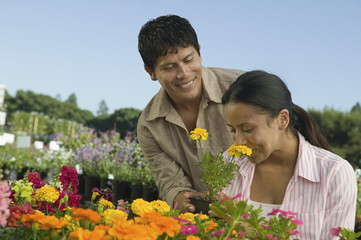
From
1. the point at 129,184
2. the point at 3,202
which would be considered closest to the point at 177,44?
the point at 3,202

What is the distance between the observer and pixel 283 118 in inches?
70.2

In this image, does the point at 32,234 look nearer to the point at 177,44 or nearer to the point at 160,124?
the point at 177,44

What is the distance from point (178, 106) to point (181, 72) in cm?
45

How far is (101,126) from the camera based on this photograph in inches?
1407

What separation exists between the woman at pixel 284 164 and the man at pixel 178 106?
514 mm

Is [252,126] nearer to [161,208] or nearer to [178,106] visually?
[161,208]

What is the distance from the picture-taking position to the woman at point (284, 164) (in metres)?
1.68

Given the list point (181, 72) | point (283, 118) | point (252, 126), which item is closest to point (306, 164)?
point (283, 118)

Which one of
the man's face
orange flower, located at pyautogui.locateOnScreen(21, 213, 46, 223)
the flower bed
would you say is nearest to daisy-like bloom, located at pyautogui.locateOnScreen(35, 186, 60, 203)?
the flower bed

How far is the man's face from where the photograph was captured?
7.73 ft

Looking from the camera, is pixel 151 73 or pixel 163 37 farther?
pixel 151 73

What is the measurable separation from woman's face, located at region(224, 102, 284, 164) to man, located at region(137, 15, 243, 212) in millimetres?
680

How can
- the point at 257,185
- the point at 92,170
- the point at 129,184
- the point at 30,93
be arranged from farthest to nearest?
the point at 30,93 → the point at 92,170 → the point at 129,184 → the point at 257,185

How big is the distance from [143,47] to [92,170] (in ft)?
13.1
